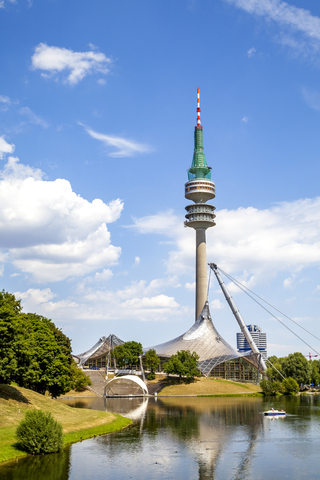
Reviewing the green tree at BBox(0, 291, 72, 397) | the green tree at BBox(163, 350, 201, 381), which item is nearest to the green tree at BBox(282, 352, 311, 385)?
the green tree at BBox(163, 350, 201, 381)

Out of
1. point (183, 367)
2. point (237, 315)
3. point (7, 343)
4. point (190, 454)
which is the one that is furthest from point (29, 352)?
point (237, 315)

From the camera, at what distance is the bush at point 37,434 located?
1641 inches

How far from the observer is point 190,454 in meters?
42.9

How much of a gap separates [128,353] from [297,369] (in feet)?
174

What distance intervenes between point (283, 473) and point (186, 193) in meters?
165

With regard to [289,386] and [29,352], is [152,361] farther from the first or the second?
[29,352]

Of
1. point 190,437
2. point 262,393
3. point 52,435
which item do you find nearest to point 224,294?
point 262,393

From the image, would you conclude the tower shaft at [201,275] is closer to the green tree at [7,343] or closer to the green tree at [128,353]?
the green tree at [128,353]

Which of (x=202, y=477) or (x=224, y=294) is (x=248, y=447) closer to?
(x=202, y=477)

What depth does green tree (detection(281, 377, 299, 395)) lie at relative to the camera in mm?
120500

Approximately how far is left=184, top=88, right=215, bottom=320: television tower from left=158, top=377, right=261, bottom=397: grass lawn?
57688mm

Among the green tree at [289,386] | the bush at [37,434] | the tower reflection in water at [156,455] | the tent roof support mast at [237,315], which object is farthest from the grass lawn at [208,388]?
the bush at [37,434]

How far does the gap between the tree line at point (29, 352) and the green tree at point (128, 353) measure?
63.8m

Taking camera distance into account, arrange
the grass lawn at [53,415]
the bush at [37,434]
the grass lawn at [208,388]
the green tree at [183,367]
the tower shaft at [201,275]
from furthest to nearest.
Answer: the tower shaft at [201,275], the green tree at [183,367], the grass lawn at [208,388], the grass lawn at [53,415], the bush at [37,434]
